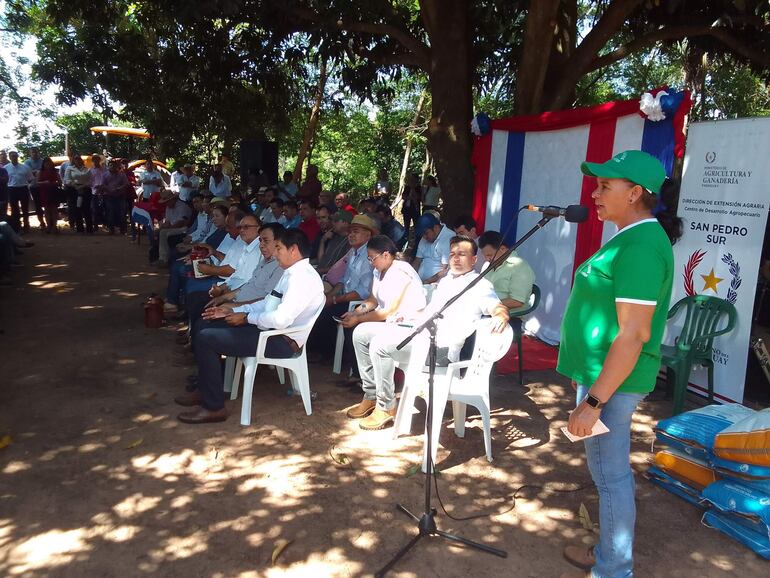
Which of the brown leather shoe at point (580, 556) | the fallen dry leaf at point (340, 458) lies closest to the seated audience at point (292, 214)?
the fallen dry leaf at point (340, 458)

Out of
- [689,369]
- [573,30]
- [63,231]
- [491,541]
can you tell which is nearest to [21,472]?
[491,541]

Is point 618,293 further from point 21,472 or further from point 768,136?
point 21,472

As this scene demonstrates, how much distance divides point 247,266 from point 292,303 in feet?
4.98

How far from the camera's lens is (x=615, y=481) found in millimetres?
2391

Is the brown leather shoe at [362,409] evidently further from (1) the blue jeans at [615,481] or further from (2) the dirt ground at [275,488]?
(1) the blue jeans at [615,481]

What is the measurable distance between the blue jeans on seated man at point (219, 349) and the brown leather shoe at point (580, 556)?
2289 millimetres

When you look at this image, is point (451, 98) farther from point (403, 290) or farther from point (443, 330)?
point (443, 330)

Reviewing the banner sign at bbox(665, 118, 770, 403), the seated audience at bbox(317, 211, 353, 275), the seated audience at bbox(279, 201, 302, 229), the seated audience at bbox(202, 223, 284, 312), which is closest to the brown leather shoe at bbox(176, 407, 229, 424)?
the seated audience at bbox(202, 223, 284, 312)

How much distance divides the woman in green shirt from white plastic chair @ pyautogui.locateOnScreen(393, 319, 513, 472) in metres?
1.30

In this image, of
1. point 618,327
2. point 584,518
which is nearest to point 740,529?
point 584,518

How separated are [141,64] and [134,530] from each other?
9688mm

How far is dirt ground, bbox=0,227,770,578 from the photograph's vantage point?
285 cm

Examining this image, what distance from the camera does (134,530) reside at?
303 centimetres

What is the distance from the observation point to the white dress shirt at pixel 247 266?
18.3 ft
